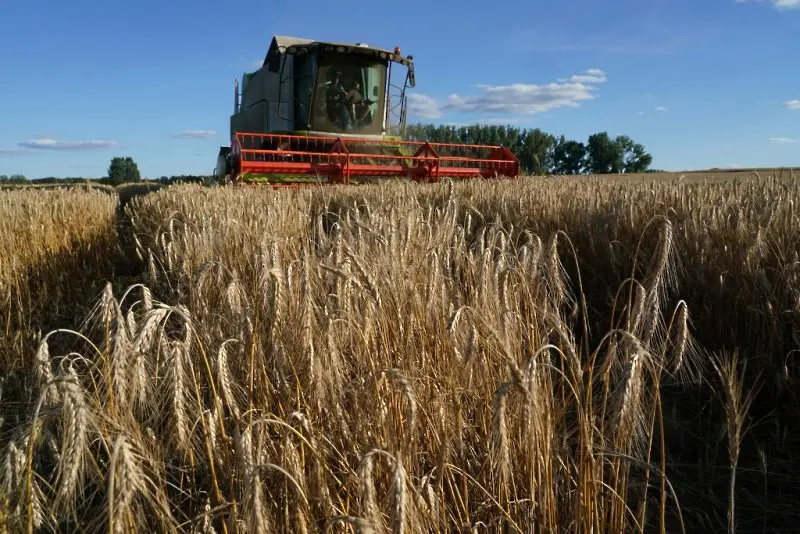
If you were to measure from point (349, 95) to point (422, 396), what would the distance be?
10355mm

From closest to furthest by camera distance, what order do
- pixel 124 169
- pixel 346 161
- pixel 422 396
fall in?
pixel 422 396 < pixel 346 161 < pixel 124 169

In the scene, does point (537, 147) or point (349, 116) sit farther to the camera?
point (537, 147)

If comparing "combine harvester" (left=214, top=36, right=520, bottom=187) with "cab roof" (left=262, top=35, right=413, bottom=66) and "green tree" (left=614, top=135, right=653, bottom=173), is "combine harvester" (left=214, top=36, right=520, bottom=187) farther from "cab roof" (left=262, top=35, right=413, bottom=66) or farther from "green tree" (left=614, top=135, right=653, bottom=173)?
"green tree" (left=614, top=135, right=653, bottom=173)

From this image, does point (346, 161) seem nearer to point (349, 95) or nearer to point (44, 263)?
point (349, 95)

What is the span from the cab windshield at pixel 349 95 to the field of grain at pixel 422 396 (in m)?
8.08

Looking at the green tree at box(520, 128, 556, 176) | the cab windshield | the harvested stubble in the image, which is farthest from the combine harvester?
the green tree at box(520, 128, 556, 176)

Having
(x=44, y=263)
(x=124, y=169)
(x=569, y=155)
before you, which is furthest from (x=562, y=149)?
(x=44, y=263)

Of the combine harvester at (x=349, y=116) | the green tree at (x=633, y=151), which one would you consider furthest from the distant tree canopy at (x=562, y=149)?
the combine harvester at (x=349, y=116)

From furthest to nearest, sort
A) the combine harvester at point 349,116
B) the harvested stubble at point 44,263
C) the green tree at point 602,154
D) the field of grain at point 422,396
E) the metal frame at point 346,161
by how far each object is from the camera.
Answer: the green tree at point 602,154 → the combine harvester at point 349,116 → the metal frame at point 346,161 → the harvested stubble at point 44,263 → the field of grain at point 422,396

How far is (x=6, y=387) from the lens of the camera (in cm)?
279

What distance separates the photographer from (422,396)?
4.87 ft

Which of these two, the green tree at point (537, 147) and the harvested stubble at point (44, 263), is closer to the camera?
the harvested stubble at point (44, 263)

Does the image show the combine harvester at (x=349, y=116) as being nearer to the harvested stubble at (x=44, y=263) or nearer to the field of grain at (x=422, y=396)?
the harvested stubble at (x=44, y=263)

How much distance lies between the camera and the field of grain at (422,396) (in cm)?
105
